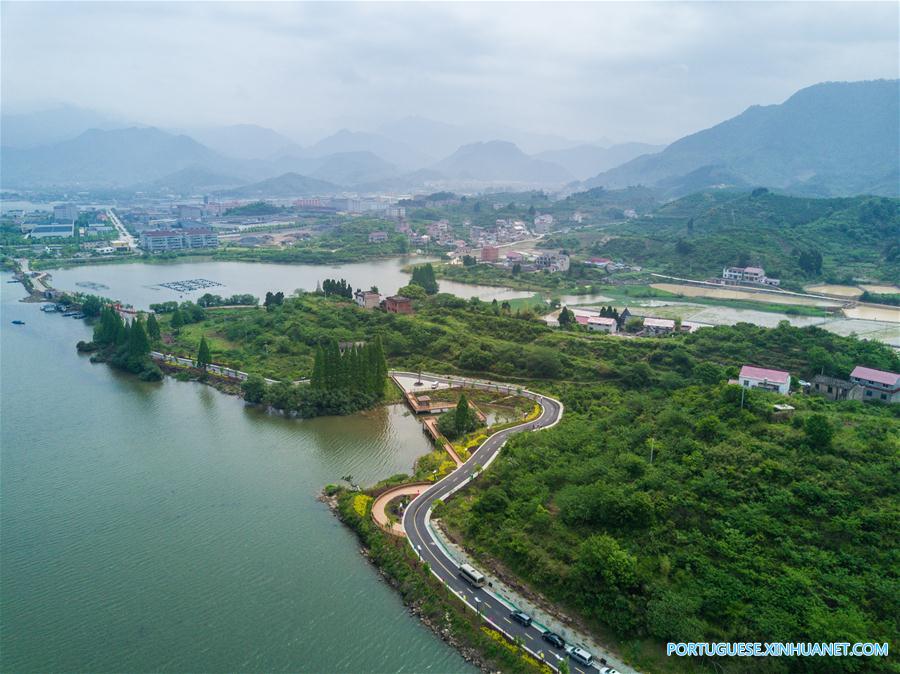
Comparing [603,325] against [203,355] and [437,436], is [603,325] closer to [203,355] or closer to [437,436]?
[437,436]

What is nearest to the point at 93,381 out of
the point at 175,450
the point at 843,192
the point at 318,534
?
the point at 175,450

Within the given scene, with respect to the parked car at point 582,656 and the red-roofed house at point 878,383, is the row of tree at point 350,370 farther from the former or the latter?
the red-roofed house at point 878,383

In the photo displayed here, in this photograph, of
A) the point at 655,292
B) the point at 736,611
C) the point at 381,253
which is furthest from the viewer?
the point at 381,253

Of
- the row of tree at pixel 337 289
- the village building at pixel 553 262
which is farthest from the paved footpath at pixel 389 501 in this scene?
the village building at pixel 553 262

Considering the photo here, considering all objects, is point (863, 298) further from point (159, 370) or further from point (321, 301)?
point (159, 370)

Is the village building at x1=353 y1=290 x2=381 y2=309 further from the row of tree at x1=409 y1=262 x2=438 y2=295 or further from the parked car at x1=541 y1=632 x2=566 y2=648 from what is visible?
the parked car at x1=541 y1=632 x2=566 y2=648

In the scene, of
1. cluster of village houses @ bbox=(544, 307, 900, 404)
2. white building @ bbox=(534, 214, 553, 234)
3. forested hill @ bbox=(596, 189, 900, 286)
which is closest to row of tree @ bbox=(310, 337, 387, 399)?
cluster of village houses @ bbox=(544, 307, 900, 404)
